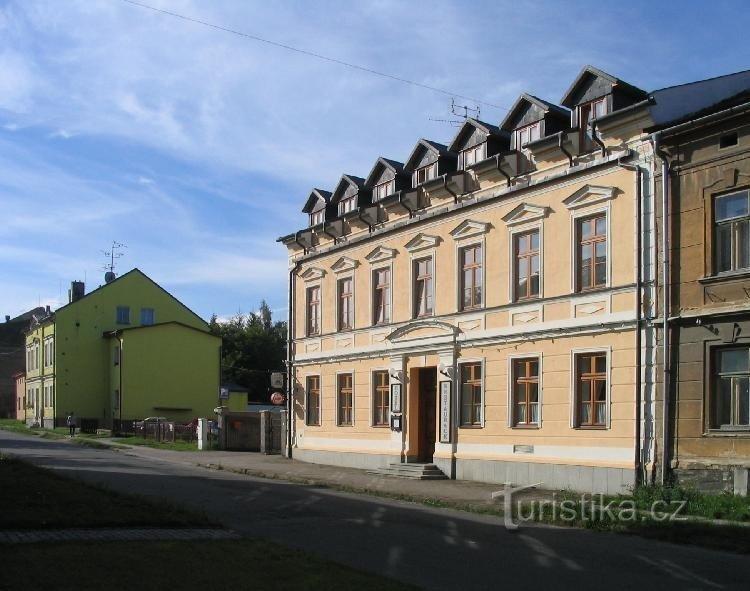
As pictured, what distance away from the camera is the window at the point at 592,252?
20641 millimetres

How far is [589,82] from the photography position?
832 inches

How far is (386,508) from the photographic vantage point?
693 inches

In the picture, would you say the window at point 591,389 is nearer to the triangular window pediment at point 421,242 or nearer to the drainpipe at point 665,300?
the drainpipe at point 665,300

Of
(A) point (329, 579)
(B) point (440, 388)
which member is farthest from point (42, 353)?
(A) point (329, 579)

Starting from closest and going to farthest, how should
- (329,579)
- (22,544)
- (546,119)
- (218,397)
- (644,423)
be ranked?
(329,579), (22,544), (644,423), (546,119), (218,397)

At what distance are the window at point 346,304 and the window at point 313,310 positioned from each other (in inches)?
63.3

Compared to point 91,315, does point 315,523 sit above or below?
below

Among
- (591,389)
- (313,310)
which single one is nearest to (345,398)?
(313,310)

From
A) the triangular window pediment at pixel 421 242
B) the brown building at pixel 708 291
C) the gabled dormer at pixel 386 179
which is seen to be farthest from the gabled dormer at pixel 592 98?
the gabled dormer at pixel 386 179

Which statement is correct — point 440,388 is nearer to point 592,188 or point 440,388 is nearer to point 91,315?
point 592,188

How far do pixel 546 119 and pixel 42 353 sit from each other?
2032 inches

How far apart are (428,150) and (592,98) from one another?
22.8 feet

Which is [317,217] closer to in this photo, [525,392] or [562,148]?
[525,392]

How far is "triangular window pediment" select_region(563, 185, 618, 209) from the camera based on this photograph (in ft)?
66.5
